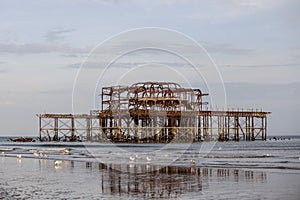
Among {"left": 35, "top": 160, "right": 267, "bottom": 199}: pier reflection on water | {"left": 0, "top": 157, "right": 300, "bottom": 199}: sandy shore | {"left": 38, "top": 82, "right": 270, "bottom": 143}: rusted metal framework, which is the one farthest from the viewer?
→ {"left": 38, "top": 82, "right": 270, "bottom": 143}: rusted metal framework

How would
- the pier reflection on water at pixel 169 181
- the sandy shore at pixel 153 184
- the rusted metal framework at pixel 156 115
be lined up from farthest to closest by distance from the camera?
the rusted metal framework at pixel 156 115 < the pier reflection on water at pixel 169 181 < the sandy shore at pixel 153 184

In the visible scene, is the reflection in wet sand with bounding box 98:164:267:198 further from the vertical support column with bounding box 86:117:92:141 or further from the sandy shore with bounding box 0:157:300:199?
the vertical support column with bounding box 86:117:92:141

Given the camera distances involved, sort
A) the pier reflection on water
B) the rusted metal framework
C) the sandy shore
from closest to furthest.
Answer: the sandy shore → the pier reflection on water → the rusted metal framework

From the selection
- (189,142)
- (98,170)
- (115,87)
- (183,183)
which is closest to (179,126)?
(189,142)

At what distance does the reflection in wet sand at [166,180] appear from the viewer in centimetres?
2405

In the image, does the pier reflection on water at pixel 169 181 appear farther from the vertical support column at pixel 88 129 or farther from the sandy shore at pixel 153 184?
the vertical support column at pixel 88 129

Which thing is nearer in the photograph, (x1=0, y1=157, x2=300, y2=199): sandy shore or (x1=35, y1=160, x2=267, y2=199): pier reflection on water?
(x1=0, y1=157, x2=300, y2=199): sandy shore

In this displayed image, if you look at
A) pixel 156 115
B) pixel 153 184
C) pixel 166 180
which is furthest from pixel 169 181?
pixel 156 115

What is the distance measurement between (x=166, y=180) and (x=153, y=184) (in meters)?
1.93

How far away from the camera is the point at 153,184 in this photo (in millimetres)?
27000

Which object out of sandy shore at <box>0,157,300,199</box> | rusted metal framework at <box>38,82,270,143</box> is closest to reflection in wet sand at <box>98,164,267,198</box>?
sandy shore at <box>0,157,300,199</box>

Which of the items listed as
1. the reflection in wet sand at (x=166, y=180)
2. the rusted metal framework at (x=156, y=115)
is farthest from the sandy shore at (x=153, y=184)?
the rusted metal framework at (x=156, y=115)

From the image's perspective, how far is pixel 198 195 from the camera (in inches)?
910

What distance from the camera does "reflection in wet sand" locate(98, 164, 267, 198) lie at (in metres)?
24.0
